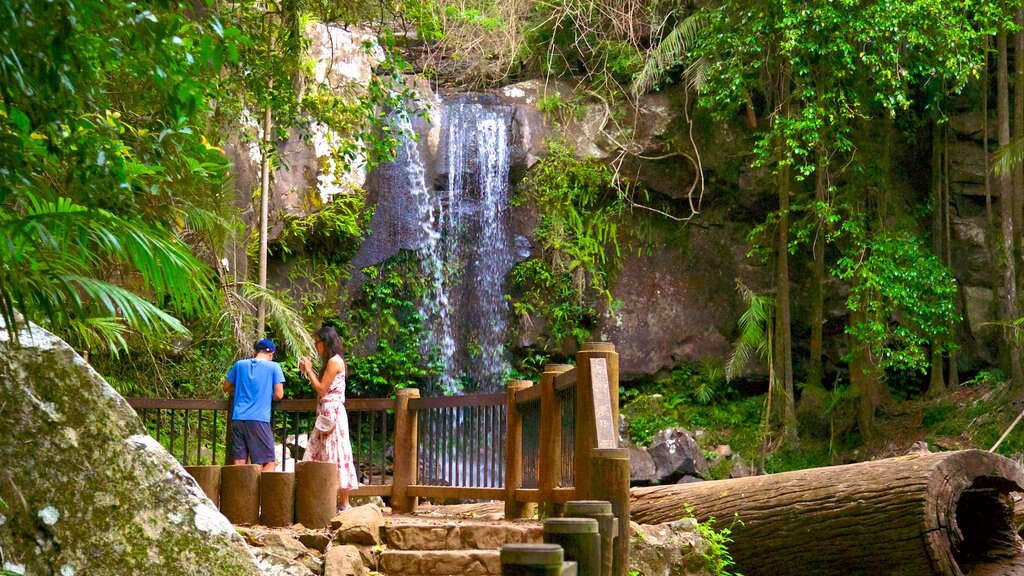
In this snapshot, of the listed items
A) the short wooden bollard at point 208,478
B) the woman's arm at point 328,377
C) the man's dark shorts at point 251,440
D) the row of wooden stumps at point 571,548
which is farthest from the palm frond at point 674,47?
the row of wooden stumps at point 571,548

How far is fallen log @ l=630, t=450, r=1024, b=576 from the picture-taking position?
6320 millimetres

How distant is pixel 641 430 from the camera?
47.5ft

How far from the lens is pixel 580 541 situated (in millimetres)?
3914

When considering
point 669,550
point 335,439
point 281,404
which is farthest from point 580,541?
point 281,404

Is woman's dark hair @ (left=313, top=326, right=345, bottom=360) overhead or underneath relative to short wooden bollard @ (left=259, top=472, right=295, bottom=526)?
overhead

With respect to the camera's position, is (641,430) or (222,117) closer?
(222,117)

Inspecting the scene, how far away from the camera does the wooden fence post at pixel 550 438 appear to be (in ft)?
21.1

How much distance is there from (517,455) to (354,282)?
8.77 m

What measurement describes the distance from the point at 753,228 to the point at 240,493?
10835 mm

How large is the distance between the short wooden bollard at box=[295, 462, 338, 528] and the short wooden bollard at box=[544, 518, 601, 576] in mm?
2903


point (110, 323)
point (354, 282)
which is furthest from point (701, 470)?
point (110, 323)

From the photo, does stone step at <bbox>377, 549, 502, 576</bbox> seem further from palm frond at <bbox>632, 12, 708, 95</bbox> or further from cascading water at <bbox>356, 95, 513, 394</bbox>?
palm frond at <bbox>632, 12, 708, 95</bbox>

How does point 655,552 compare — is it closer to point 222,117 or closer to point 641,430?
point 222,117

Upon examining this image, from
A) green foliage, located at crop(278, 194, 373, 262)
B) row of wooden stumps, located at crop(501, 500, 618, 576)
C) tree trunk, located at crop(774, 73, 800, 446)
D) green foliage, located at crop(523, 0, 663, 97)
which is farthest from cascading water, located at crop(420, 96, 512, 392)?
row of wooden stumps, located at crop(501, 500, 618, 576)
